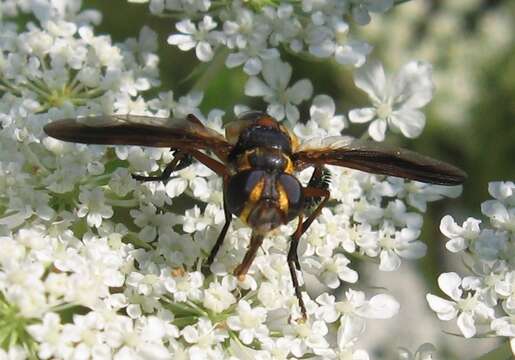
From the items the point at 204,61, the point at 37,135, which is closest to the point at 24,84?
the point at 37,135

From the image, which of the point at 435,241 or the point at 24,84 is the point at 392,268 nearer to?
the point at 24,84

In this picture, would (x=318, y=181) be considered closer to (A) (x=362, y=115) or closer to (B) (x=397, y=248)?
(B) (x=397, y=248)

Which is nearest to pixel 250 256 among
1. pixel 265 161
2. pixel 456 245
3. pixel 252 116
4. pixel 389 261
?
pixel 265 161

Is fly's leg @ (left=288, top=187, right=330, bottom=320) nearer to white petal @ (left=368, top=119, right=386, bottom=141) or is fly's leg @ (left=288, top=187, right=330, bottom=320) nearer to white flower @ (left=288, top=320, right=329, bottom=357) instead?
white flower @ (left=288, top=320, right=329, bottom=357)

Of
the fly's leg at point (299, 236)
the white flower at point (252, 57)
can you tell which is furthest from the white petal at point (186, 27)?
the fly's leg at point (299, 236)

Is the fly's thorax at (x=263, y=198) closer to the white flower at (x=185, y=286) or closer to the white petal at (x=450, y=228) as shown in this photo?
the white flower at (x=185, y=286)

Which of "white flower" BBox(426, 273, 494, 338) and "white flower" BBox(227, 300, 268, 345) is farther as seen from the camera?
"white flower" BBox(426, 273, 494, 338)

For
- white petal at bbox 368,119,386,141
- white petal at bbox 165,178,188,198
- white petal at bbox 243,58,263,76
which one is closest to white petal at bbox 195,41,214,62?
white petal at bbox 243,58,263,76
